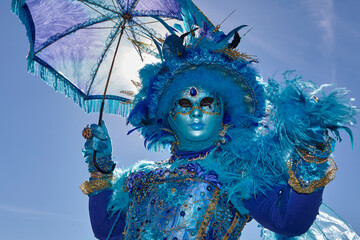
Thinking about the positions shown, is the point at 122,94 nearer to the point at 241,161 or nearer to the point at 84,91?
the point at 84,91

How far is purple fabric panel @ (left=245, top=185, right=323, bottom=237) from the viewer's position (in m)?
2.88

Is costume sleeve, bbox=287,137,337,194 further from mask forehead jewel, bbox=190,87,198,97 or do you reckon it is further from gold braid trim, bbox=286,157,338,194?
mask forehead jewel, bbox=190,87,198,97

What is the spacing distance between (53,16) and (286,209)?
287 cm

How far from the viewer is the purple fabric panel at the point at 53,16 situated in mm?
Answer: 3875

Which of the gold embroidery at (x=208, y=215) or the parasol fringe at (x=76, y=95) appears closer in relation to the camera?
the gold embroidery at (x=208, y=215)

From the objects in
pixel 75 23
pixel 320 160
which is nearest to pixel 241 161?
pixel 320 160

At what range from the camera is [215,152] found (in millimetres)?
3590

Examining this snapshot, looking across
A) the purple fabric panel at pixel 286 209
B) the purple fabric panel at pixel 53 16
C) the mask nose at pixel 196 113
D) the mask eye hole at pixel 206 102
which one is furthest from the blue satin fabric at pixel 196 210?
the purple fabric panel at pixel 53 16

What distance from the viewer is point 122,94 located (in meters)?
4.34

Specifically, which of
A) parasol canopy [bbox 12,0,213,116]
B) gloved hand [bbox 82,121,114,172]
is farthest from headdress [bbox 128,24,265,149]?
gloved hand [bbox 82,121,114,172]

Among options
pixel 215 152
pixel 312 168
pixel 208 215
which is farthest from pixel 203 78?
pixel 312 168

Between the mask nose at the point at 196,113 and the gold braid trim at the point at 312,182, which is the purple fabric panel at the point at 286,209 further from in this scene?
the mask nose at the point at 196,113

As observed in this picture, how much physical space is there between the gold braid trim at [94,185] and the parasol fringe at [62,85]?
2.89 feet

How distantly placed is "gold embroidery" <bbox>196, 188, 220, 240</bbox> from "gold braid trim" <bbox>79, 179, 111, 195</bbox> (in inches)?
41.0
